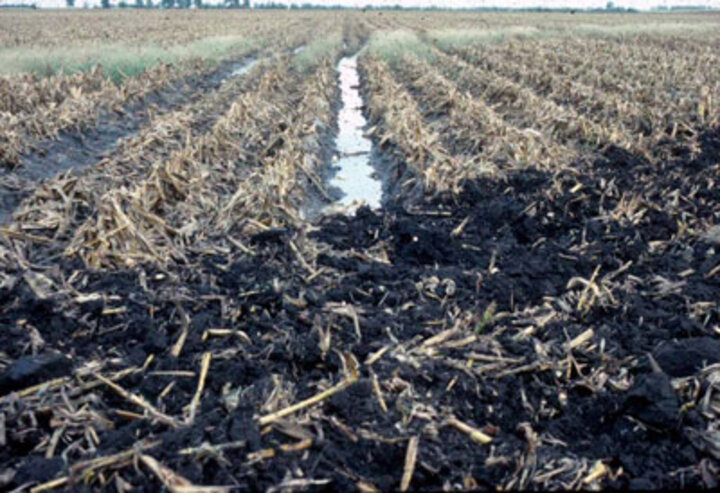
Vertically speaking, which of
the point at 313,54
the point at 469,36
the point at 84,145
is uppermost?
the point at 469,36

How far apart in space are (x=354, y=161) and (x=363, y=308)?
6.17 meters

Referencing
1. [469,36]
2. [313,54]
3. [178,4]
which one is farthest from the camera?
[178,4]

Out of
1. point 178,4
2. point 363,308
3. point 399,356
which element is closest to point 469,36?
point 363,308

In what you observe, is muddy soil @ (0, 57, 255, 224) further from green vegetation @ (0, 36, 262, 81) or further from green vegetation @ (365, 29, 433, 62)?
green vegetation @ (365, 29, 433, 62)

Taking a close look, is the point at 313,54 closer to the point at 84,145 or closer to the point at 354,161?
the point at 354,161

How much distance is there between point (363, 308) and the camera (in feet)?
15.6

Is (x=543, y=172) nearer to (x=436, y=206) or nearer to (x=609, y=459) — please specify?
(x=436, y=206)

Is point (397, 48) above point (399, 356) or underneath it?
above

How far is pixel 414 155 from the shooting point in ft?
30.1

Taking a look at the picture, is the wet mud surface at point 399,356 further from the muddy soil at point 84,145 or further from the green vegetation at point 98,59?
the green vegetation at point 98,59

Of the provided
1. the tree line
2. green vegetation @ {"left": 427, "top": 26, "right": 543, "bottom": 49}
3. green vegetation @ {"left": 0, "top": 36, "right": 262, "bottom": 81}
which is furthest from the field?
the tree line

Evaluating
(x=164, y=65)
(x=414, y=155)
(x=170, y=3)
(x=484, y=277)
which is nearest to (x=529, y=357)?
(x=484, y=277)

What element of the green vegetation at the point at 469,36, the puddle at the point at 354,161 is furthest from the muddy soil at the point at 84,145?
the green vegetation at the point at 469,36

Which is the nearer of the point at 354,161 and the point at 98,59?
the point at 354,161
